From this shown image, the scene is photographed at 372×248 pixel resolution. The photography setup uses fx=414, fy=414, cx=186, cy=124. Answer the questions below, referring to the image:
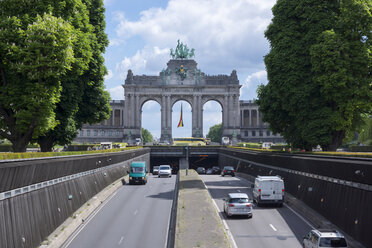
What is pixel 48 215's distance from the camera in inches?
914

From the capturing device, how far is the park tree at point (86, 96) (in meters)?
38.6

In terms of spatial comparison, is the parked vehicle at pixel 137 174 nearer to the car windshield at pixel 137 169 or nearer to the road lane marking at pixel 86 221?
the car windshield at pixel 137 169

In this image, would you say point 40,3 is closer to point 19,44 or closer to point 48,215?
point 19,44

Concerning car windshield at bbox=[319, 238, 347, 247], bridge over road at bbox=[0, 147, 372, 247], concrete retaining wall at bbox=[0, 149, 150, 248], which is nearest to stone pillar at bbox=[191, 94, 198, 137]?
bridge over road at bbox=[0, 147, 372, 247]

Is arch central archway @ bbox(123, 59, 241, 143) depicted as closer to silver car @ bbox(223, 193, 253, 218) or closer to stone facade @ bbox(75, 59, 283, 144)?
stone facade @ bbox(75, 59, 283, 144)

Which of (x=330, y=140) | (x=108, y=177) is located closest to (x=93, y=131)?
(x=108, y=177)

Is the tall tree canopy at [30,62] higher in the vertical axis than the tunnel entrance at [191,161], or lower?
higher

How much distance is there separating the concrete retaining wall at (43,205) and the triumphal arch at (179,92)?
371 ft

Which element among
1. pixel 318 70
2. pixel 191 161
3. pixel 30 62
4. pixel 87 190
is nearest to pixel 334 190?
pixel 318 70

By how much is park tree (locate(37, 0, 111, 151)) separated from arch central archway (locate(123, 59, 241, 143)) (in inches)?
4004

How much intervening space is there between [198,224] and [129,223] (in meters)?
6.21

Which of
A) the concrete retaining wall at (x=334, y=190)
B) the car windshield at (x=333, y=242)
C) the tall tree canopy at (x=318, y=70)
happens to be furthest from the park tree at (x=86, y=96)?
the car windshield at (x=333, y=242)

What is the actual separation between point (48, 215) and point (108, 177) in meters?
21.2

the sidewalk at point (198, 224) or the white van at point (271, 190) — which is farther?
the white van at point (271, 190)
